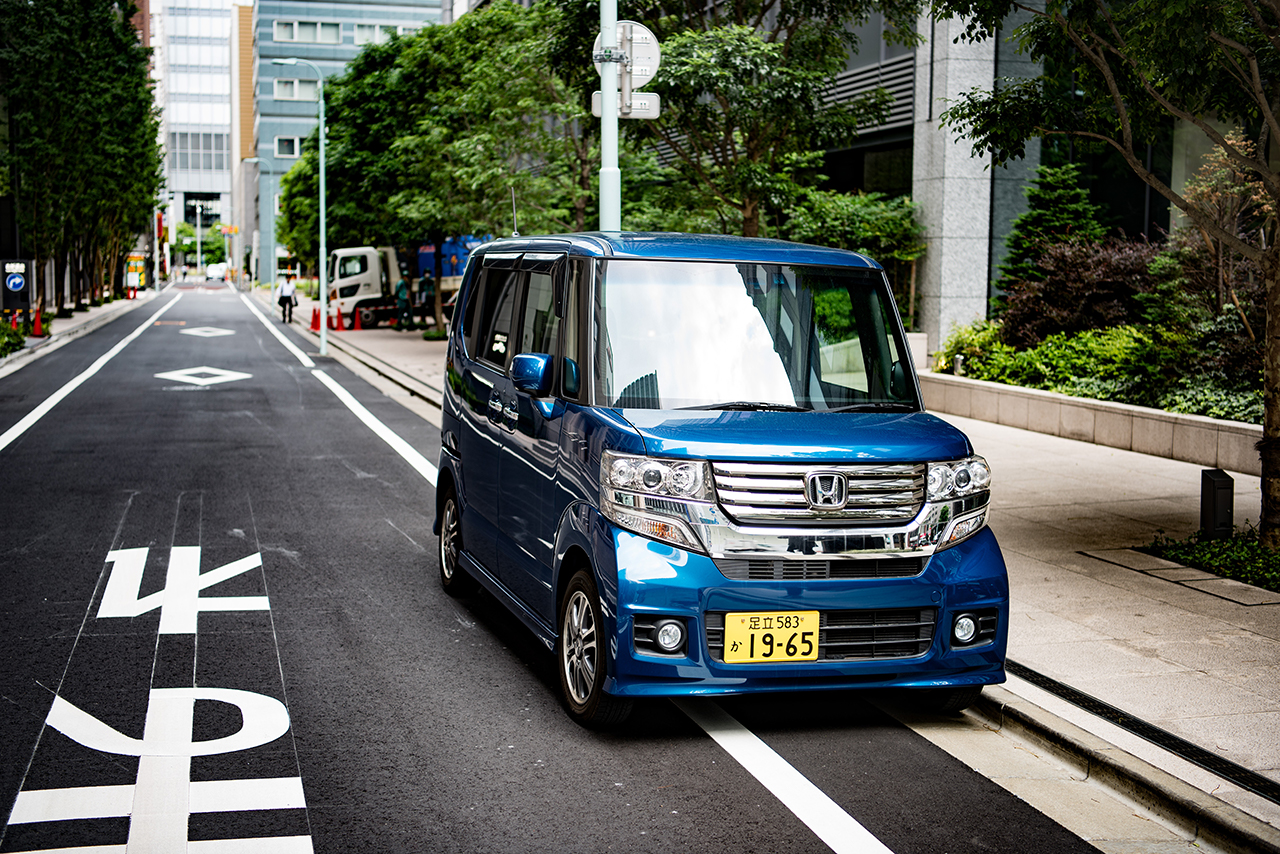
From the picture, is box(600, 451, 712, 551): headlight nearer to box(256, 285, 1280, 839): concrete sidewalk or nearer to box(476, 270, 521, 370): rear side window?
box(256, 285, 1280, 839): concrete sidewalk

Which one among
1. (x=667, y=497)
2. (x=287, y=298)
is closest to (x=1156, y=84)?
(x=667, y=497)

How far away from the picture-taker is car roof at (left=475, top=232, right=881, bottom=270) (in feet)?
20.6

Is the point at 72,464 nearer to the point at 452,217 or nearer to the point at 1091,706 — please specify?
the point at 1091,706

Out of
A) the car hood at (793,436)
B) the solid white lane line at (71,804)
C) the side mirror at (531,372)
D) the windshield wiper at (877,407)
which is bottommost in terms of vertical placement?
the solid white lane line at (71,804)

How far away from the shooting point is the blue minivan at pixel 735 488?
543 cm

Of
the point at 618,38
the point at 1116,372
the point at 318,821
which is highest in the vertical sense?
the point at 618,38

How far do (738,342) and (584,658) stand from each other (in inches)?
62.1

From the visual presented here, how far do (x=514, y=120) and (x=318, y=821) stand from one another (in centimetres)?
2465

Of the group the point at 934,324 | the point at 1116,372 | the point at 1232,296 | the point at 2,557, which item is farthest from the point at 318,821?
the point at 934,324

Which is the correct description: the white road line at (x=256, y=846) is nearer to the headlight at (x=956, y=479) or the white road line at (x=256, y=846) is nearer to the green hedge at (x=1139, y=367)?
the headlight at (x=956, y=479)

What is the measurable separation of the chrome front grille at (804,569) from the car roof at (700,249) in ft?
5.20

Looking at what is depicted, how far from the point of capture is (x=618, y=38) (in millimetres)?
13227

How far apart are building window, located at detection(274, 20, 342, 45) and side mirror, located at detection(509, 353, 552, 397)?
387 feet

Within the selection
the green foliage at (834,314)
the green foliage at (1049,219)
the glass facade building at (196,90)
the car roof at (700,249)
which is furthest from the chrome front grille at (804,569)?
the glass facade building at (196,90)
